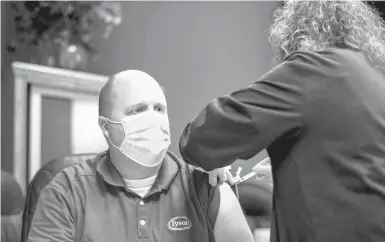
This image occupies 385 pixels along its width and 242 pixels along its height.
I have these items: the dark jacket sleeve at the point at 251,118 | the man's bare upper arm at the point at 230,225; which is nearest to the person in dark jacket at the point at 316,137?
the dark jacket sleeve at the point at 251,118

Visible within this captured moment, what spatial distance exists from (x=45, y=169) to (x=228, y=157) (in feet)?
3.18

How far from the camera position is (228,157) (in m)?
1.30

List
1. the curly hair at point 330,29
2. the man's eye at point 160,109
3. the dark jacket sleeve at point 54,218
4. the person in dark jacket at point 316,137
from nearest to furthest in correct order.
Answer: the person in dark jacket at point 316,137
the curly hair at point 330,29
the dark jacket sleeve at point 54,218
the man's eye at point 160,109

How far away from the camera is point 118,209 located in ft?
5.54

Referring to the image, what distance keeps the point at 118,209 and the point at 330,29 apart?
0.84 m

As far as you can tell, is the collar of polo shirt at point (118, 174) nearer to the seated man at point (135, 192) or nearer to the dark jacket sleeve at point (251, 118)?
the seated man at point (135, 192)

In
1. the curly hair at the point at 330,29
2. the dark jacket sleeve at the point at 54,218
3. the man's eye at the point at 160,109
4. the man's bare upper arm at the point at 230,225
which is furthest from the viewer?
the man's eye at the point at 160,109

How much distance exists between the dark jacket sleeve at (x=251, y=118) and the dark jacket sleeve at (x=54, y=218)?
1.73ft

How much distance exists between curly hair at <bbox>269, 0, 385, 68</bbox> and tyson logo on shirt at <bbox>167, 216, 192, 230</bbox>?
61 centimetres

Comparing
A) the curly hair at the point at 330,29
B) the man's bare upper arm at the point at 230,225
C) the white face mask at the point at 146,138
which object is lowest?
the man's bare upper arm at the point at 230,225

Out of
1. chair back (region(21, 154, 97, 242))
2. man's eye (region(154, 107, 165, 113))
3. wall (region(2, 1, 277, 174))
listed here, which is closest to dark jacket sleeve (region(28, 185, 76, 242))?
chair back (region(21, 154, 97, 242))

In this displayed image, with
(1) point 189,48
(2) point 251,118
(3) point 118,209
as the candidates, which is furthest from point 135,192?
(1) point 189,48

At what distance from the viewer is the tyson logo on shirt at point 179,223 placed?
167 cm

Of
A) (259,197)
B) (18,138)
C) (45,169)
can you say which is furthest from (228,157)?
(18,138)
